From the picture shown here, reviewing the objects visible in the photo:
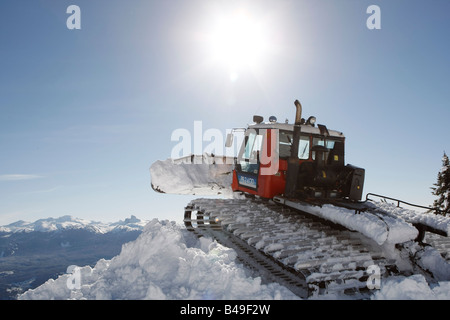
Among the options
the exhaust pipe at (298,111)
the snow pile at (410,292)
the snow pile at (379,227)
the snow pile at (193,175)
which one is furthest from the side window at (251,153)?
the snow pile at (410,292)

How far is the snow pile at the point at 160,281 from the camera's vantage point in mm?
3740

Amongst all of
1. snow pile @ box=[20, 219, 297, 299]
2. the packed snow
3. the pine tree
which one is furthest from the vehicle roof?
the pine tree

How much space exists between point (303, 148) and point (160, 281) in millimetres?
5331

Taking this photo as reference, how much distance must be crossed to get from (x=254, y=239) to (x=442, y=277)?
335 cm

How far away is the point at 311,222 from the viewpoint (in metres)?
6.50

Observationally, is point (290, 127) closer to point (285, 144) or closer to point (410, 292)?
point (285, 144)

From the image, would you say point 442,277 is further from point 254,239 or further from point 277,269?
point 254,239

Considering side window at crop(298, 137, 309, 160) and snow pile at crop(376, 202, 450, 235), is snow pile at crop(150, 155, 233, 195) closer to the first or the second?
side window at crop(298, 137, 309, 160)

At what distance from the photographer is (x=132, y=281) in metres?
4.21

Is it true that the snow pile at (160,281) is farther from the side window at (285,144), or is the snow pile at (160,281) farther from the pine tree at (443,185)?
the pine tree at (443,185)

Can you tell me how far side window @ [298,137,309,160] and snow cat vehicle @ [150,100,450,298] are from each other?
3 cm

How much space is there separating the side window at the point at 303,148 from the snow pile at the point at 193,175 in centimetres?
380
